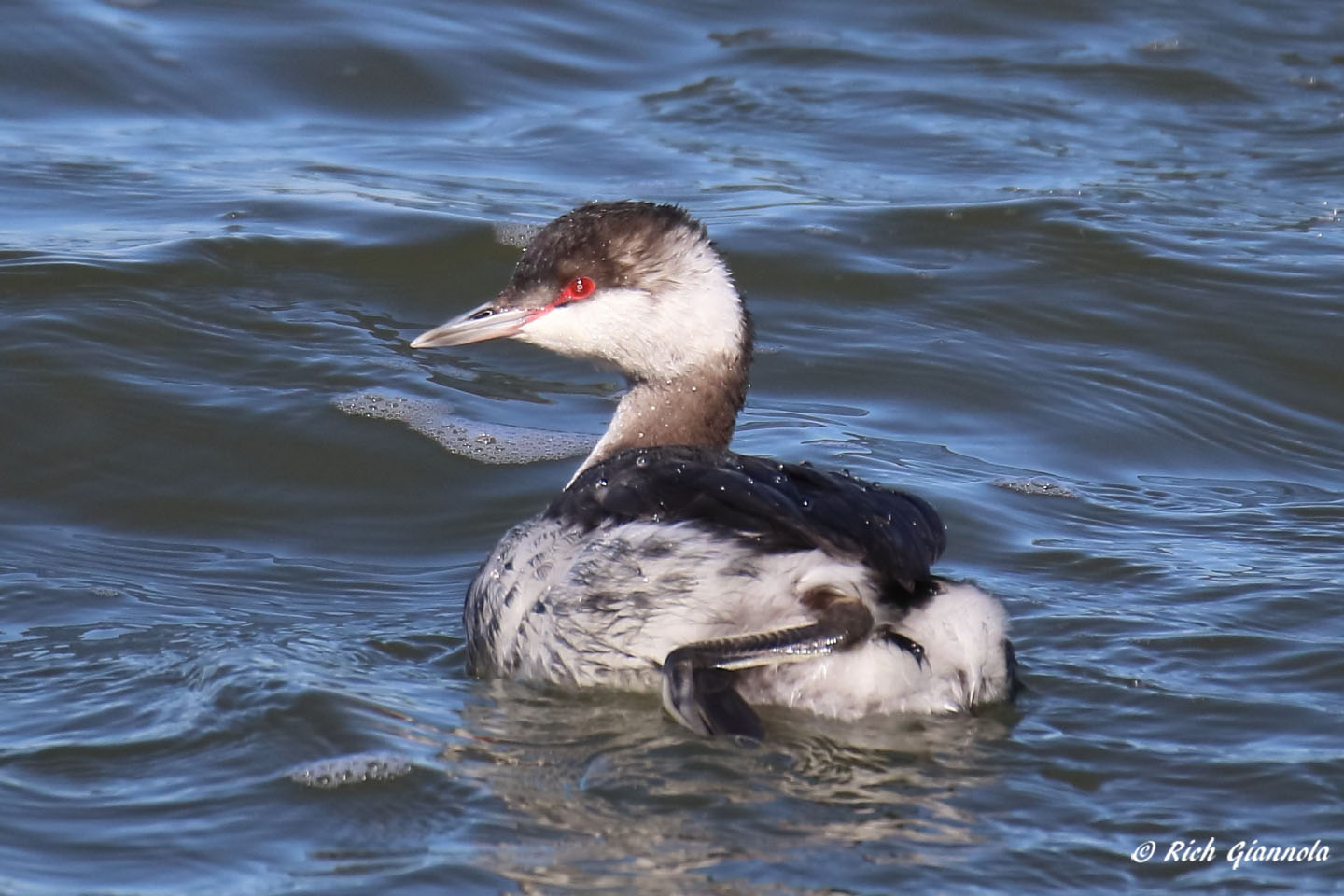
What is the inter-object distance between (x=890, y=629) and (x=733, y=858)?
75cm

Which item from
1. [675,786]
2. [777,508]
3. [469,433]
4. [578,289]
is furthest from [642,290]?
[675,786]

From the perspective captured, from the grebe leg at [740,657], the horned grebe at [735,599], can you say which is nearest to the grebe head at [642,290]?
the horned grebe at [735,599]

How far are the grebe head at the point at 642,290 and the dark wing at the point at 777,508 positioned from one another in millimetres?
664

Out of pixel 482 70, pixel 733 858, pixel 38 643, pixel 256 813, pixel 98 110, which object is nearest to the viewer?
pixel 733 858

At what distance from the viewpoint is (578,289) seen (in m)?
5.05

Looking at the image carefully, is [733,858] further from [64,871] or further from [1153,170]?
[1153,170]

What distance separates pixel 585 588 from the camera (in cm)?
411

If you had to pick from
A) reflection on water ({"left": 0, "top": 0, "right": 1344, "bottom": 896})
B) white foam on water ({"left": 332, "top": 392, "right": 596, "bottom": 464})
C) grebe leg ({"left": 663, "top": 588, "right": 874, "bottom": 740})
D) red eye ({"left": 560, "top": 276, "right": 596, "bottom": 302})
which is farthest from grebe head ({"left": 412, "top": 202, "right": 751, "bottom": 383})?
grebe leg ({"left": 663, "top": 588, "right": 874, "bottom": 740})

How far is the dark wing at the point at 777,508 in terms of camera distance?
12.8 feet

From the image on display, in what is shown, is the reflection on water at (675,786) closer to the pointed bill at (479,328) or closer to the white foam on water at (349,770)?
the white foam on water at (349,770)

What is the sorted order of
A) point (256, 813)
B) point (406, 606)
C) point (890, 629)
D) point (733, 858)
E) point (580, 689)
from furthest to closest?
point (406, 606)
point (580, 689)
point (890, 629)
point (256, 813)
point (733, 858)

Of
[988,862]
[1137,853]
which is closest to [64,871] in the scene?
[988,862]

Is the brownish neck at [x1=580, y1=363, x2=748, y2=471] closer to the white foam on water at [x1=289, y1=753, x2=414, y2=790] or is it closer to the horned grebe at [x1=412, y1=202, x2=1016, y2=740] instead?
the horned grebe at [x1=412, y1=202, x2=1016, y2=740]

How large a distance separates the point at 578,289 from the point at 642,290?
174 millimetres
